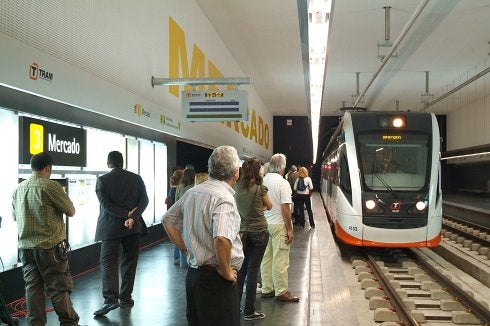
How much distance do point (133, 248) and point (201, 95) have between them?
152 inches

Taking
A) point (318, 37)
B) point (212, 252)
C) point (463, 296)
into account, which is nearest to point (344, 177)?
point (318, 37)

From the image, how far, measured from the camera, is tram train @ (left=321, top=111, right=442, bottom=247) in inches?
375

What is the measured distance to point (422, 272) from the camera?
9.24m

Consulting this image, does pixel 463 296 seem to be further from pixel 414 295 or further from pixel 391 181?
pixel 391 181

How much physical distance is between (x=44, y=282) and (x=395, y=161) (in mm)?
6981

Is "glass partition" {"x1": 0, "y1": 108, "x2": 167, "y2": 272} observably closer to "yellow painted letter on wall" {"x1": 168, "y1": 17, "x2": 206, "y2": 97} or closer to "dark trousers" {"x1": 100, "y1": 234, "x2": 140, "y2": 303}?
"dark trousers" {"x1": 100, "y1": 234, "x2": 140, "y2": 303}

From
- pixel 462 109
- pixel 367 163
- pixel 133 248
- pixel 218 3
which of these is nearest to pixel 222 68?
pixel 218 3

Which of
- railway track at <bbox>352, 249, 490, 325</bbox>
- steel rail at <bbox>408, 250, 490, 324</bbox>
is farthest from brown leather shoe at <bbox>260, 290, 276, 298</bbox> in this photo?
steel rail at <bbox>408, 250, 490, 324</bbox>

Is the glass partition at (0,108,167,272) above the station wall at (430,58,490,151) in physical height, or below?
below

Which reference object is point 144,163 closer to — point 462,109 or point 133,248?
point 133,248

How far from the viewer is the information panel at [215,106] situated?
899 centimetres

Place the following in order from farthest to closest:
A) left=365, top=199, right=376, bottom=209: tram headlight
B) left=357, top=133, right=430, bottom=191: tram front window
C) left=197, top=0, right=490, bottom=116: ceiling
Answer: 1. left=197, top=0, right=490, bottom=116: ceiling
2. left=357, top=133, right=430, bottom=191: tram front window
3. left=365, top=199, right=376, bottom=209: tram headlight

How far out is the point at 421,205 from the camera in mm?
9516

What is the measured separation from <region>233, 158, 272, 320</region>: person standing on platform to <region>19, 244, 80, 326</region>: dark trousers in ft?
5.61
